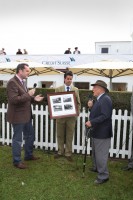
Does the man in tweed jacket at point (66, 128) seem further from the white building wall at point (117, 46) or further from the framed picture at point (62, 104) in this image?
the white building wall at point (117, 46)

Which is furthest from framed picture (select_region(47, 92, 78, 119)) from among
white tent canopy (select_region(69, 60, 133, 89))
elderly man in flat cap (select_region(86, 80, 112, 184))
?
white tent canopy (select_region(69, 60, 133, 89))

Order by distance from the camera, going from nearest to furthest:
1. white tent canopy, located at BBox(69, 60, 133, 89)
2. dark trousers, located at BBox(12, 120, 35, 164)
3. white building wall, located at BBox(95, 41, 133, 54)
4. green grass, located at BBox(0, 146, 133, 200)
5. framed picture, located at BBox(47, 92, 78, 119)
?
green grass, located at BBox(0, 146, 133, 200), dark trousers, located at BBox(12, 120, 35, 164), framed picture, located at BBox(47, 92, 78, 119), white tent canopy, located at BBox(69, 60, 133, 89), white building wall, located at BBox(95, 41, 133, 54)

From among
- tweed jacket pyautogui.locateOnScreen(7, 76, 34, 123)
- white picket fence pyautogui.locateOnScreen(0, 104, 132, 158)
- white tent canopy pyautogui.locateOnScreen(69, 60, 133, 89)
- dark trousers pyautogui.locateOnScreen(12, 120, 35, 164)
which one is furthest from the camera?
white tent canopy pyautogui.locateOnScreen(69, 60, 133, 89)

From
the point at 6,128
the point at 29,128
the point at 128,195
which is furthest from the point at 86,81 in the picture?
the point at 128,195

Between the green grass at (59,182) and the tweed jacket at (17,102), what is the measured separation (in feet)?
3.72

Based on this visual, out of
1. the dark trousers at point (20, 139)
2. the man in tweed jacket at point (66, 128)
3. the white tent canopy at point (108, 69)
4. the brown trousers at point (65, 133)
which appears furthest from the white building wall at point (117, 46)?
the dark trousers at point (20, 139)

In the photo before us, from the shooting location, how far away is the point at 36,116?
23.2 feet

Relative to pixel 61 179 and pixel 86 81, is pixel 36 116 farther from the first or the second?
pixel 86 81

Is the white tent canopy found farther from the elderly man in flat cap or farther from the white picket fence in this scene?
the elderly man in flat cap

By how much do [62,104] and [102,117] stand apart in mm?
1511

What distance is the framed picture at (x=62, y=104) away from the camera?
6090 millimetres

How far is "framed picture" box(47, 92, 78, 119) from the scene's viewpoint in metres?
6.09

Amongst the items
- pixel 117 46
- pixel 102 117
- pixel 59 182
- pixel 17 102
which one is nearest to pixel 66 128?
pixel 59 182

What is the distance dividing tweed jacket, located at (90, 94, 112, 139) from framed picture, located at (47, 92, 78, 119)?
3.69 ft
